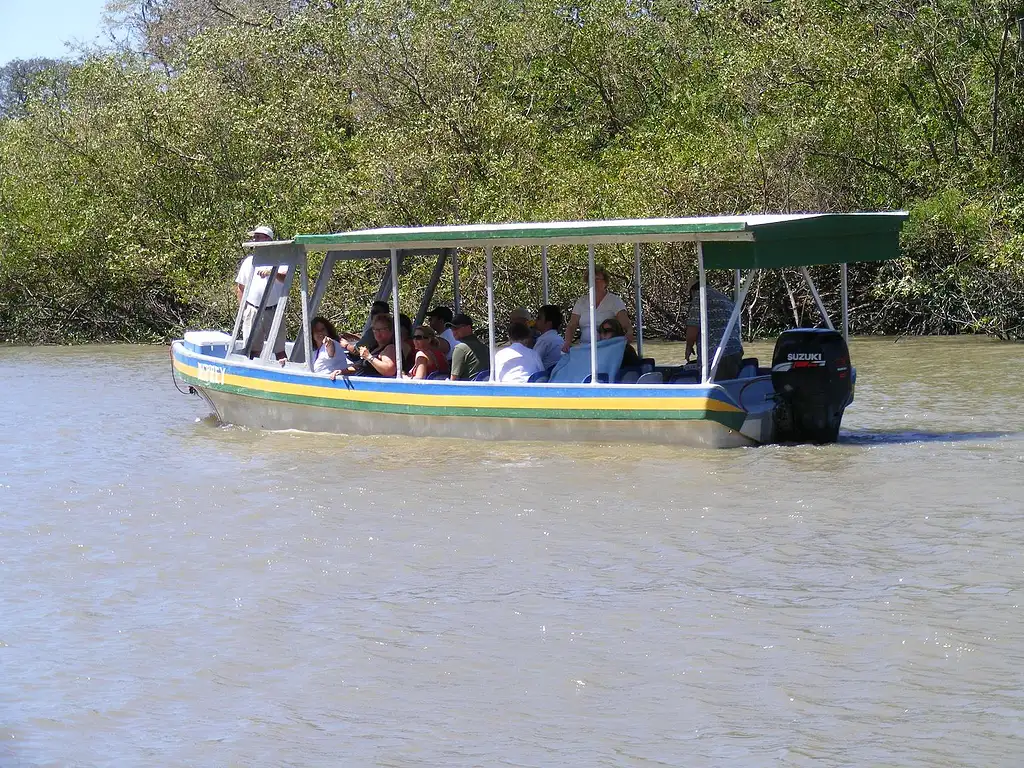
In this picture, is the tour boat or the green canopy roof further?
the tour boat

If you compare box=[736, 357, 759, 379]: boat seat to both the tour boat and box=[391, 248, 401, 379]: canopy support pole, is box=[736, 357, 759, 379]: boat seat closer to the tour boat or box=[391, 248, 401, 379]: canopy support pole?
the tour boat

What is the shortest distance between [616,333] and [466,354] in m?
1.32

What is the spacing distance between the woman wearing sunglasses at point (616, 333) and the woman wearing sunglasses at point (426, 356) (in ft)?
4.83

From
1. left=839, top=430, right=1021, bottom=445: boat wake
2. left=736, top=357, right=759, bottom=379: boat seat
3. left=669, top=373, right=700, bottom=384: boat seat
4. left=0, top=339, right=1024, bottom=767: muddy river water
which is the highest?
left=736, top=357, right=759, bottom=379: boat seat

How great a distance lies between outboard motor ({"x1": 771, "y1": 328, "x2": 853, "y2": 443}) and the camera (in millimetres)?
10805

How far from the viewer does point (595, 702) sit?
5578 mm

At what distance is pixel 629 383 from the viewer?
1107 cm

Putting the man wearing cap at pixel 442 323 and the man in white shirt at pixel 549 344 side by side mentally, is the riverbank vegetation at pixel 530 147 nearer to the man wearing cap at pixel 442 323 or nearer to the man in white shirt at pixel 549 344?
the man wearing cap at pixel 442 323

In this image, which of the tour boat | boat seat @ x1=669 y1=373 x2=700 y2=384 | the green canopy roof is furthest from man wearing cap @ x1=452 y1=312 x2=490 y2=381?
boat seat @ x1=669 y1=373 x2=700 y2=384

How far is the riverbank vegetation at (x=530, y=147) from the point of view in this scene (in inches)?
858

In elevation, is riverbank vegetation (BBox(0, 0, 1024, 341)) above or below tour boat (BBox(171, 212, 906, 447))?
above

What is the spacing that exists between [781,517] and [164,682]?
13.6ft

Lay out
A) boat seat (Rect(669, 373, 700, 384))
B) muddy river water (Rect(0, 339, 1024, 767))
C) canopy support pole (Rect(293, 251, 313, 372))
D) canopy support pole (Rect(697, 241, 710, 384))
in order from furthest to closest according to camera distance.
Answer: canopy support pole (Rect(293, 251, 313, 372)) < boat seat (Rect(669, 373, 700, 384)) < canopy support pole (Rect(697, 241, 710, 384)) < muddy river water (Rect(0, 339, 1024, 767))

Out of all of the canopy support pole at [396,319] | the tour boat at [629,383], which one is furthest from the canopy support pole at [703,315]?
the canopy support pole at [396,319]
